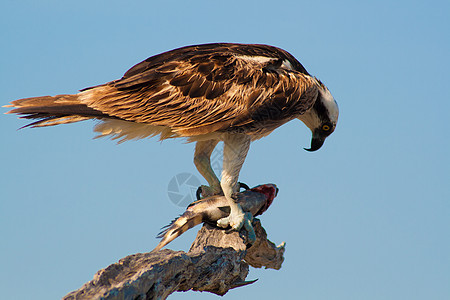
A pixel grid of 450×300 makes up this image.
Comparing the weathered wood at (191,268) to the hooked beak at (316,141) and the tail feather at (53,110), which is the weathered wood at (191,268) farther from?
the tail feather at (53,110)

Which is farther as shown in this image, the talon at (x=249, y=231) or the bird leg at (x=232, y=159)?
the talon at (x=249, y=231)

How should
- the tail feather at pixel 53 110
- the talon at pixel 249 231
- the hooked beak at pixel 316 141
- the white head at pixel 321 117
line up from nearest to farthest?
the tail feather at pixel 53 110 → the talon at pixel 249 231 → the white head at pixel 321 117 → the hooked beak at pixel 316 141

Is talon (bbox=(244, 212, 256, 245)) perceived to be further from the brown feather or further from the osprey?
the brown feather

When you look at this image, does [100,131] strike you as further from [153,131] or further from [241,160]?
[241,160]

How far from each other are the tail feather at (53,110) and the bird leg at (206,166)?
4.14 ft

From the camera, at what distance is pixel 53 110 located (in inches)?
235

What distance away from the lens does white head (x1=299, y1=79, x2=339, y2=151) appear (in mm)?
6848

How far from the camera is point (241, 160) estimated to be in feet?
20.7

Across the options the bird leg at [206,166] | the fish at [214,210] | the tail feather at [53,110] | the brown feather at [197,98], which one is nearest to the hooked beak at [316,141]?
the fish at [214,210]

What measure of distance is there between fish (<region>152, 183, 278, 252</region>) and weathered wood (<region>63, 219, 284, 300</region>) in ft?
0.47

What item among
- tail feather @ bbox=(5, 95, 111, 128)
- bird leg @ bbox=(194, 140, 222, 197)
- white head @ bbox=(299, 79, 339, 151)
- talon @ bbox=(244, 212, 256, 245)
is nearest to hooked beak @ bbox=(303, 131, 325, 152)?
white head @ bbox=(299, 79, 339, 151)

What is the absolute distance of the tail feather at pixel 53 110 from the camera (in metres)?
5.97

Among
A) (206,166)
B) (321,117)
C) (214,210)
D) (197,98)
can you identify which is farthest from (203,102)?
(321,117)

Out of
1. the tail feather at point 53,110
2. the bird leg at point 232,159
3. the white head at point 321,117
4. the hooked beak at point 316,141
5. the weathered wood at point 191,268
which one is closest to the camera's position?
the weathered wood at point 191,268
